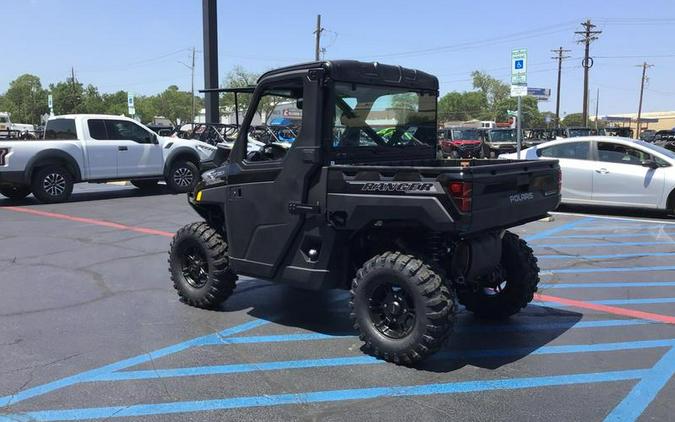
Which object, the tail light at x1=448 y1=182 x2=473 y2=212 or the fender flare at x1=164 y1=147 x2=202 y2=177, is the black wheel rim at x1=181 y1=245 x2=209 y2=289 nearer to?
the tail light at x1=448 y1=182 x2=473 y2=212

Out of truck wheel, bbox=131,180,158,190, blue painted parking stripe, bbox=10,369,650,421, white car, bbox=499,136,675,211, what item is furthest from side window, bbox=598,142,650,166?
truck wheel, bbox=131,180,158,190

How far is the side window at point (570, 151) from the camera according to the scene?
39.2 ft

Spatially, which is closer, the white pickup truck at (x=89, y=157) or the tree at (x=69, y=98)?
the white pickup truck at (x=89, y=157)

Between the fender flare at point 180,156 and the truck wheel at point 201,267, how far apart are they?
9963 millimetres

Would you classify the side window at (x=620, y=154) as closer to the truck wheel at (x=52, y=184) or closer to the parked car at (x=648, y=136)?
the truck wheel at (x=52, y=184)

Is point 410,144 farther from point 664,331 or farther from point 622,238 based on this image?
point 622,238

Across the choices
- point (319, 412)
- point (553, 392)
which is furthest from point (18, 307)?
point (553, 392)

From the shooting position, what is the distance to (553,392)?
385 cm

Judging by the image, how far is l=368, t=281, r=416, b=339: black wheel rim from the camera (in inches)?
168

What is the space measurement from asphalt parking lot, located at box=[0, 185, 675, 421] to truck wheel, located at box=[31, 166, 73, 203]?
621 centimetres

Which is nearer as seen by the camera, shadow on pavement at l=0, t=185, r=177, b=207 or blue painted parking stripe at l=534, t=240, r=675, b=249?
blue painted parking stripe at l=534, t=240, r=675, b=249

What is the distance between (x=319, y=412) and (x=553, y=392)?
1.56 meters

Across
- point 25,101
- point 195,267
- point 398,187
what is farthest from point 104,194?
point 25,101

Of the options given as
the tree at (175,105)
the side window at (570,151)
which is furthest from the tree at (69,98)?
the side window at (570,151)
